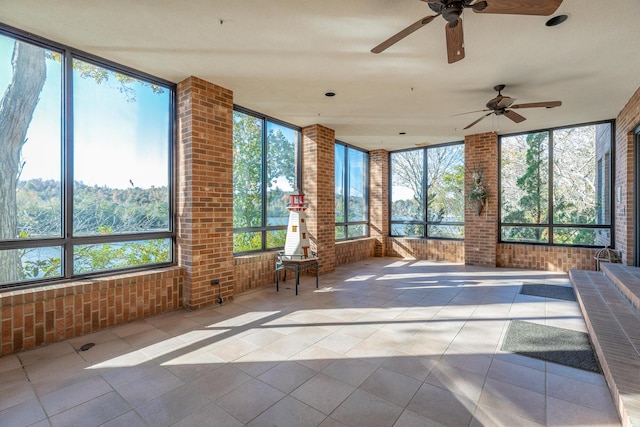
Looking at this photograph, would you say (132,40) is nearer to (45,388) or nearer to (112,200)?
(112,200)

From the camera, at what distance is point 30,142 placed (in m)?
3.05

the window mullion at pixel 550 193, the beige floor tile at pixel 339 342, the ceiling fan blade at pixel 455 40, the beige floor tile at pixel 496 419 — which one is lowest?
the beige floor tile at pixel 496 419

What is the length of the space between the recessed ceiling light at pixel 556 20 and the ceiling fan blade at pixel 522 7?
853 mm

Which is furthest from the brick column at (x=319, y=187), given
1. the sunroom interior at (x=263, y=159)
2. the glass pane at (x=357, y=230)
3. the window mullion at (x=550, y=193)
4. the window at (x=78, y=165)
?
the window mullion at (x=550, y=193)

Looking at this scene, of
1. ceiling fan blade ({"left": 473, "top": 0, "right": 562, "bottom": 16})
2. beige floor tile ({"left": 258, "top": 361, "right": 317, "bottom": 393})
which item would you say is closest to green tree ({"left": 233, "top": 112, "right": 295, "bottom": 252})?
beige floor tile ({"left": 258, "top": 361, "right": 317, "bottom": 393})

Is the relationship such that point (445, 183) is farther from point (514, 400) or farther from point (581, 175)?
point (514, 400)

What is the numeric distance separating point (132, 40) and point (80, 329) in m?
3.01

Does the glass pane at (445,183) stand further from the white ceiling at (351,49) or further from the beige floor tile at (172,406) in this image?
the beige floor tile at (172,406)

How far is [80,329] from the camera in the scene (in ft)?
10.3

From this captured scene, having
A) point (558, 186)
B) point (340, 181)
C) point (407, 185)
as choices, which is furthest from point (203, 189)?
point (558, 186)

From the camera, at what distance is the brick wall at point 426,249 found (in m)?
7.43

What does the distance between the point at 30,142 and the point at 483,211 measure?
7659 mm

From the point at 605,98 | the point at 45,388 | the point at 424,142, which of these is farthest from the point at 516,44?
the point at 45,388

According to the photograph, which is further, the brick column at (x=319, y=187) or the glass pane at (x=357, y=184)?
the glass pane at (x=357, y=184)
